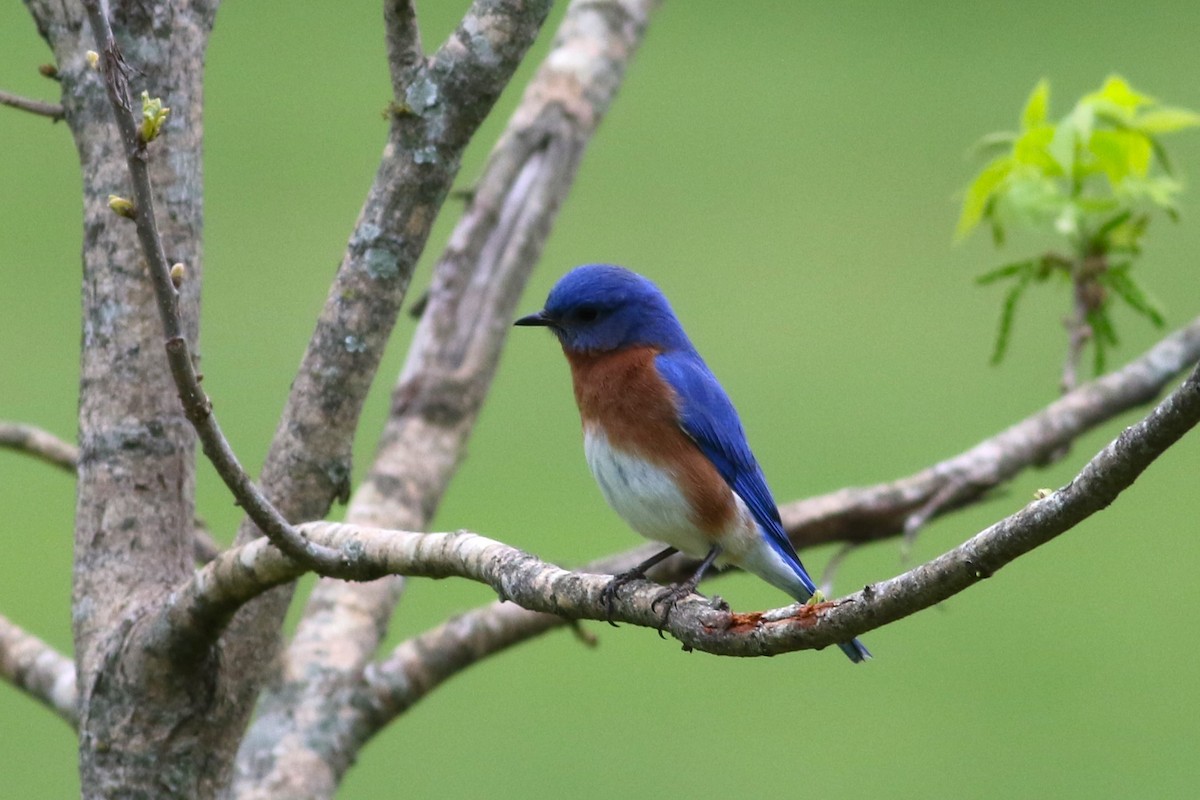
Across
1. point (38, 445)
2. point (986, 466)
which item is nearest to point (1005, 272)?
point (986, 466)

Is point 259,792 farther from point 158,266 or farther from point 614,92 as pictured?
point 614,92

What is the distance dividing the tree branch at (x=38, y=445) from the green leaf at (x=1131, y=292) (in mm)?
2464

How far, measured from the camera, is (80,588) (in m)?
2.44

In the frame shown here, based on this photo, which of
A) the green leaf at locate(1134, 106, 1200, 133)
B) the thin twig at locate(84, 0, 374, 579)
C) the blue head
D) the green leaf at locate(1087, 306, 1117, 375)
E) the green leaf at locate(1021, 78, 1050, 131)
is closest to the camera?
the thin twig at locate(84, 0, 374, 579)

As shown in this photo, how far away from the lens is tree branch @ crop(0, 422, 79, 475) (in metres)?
3.14

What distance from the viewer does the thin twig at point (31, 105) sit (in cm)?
238

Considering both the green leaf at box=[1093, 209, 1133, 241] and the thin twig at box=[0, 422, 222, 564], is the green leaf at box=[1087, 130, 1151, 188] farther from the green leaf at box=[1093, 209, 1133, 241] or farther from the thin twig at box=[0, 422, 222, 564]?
the thin twig at box=[0, 422, 222, 564]

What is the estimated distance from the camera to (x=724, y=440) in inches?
115

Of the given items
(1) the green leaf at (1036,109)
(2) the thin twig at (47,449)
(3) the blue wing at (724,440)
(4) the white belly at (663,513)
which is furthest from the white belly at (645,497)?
(1) the green leaf at (1036,109)

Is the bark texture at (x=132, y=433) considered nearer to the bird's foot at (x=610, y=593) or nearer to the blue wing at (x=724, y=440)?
the bird's foot at (x=610, y=593)

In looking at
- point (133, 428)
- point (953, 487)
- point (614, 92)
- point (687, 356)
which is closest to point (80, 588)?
point (133, 428)

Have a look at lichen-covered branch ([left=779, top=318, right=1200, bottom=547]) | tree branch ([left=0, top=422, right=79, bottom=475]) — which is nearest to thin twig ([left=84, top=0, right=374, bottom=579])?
tree branch ([left=0, top=422, right=79, bottom=475])

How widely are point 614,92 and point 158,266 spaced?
107 inches

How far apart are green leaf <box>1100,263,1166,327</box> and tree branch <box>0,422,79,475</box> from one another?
2.46 metres
